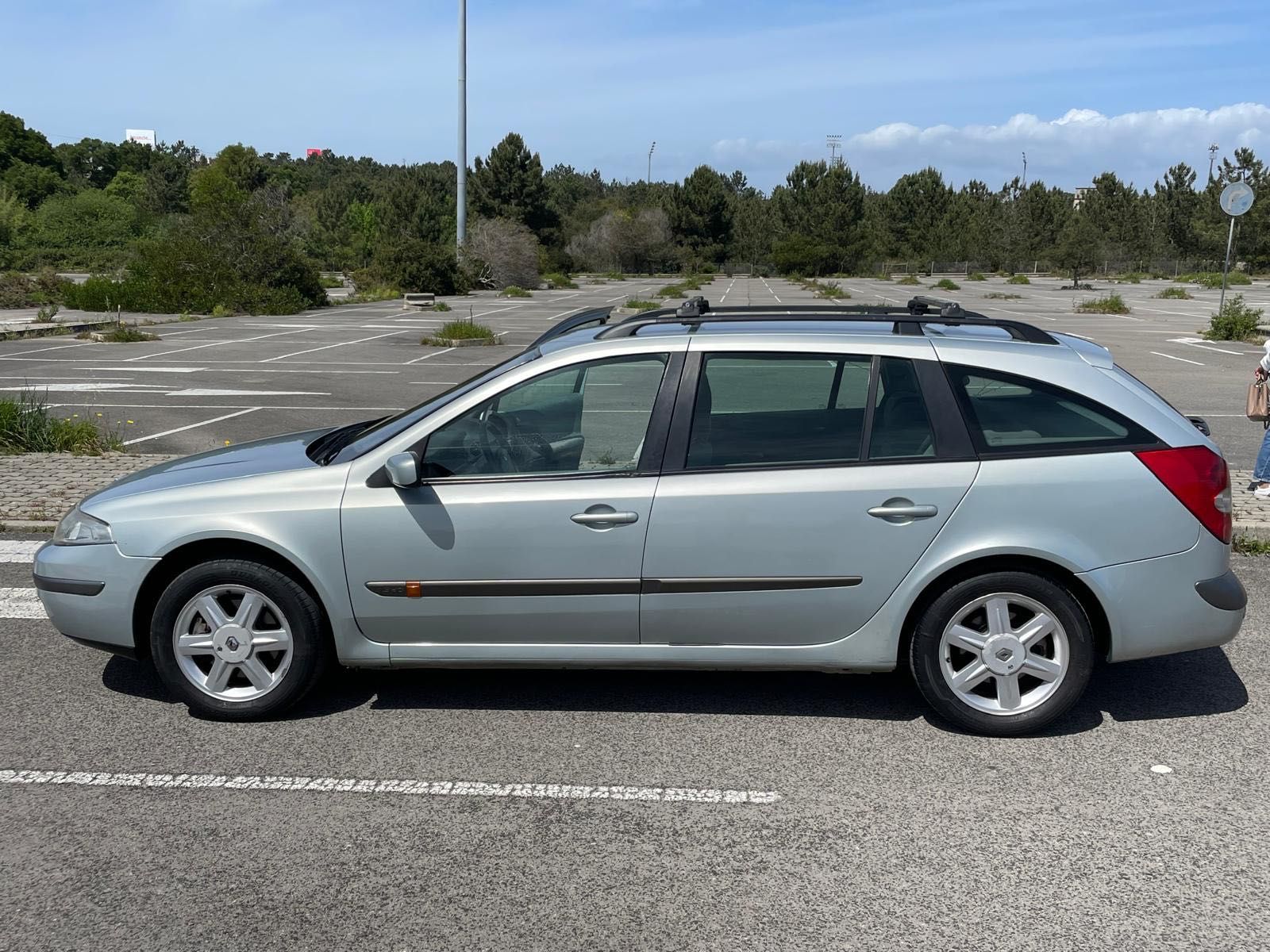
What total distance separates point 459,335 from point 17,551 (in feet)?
64.3

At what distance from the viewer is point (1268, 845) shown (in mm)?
3861

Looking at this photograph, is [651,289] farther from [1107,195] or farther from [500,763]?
[500,763]

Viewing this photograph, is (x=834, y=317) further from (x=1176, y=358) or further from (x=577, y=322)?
(x=1176, y=358)

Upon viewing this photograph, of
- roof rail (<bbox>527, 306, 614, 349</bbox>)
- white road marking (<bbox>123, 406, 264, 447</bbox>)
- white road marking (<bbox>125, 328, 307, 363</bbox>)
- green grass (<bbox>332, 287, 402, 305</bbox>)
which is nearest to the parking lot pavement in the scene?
roof rail (<bbox>527, 306, 614, 349</bbox>)

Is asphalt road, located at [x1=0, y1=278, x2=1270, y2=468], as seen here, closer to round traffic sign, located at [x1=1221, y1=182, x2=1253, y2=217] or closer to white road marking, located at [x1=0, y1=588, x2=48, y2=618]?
round traffic sign, located at [x1=1221, y1=182, x2=1253, y2=217]

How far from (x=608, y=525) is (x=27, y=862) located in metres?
2.27

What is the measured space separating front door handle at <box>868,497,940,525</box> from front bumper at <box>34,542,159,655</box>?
2914 millimetres

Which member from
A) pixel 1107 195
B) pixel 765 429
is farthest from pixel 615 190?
pixel 765 429

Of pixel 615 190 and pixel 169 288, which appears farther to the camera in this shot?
pixel 615 190

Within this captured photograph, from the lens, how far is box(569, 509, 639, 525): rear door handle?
4.64 meters

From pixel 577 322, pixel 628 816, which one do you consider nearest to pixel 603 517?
pixel 628 816

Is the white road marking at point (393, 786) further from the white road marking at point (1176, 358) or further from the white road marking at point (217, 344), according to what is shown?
the white road marking at point (1176, 358)

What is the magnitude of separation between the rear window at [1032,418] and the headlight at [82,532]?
11.6 ft

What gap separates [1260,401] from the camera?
893 centimetres
